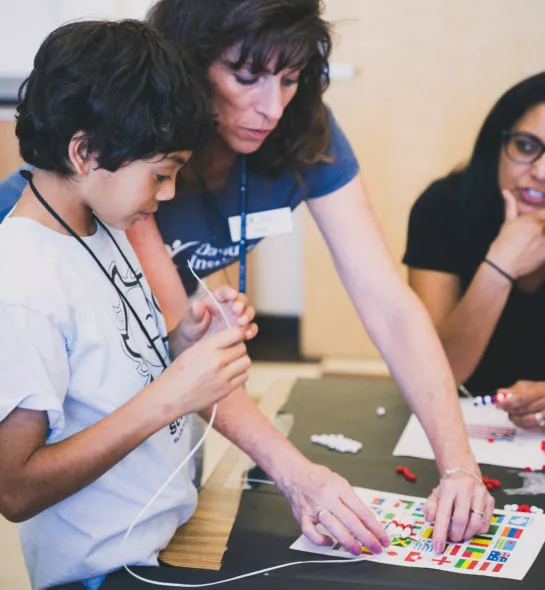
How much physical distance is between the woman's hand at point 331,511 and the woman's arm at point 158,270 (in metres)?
0.31

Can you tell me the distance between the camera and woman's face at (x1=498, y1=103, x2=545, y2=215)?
1.65 meters

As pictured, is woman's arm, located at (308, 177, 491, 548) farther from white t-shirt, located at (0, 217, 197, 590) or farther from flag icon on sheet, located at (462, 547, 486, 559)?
Result: white t-shirt, located at (0, 217, 197, 590)

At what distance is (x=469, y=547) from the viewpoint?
3.51 feet

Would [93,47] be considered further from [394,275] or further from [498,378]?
[498,378]

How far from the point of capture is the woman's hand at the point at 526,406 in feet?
4.67

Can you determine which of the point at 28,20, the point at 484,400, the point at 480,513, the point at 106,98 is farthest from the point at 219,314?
the point at 28,20

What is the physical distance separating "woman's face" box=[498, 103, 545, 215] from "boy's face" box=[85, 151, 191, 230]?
933mm

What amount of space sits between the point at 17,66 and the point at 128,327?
197 centimetres

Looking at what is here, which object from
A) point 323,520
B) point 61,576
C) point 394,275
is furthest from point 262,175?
point 61,576

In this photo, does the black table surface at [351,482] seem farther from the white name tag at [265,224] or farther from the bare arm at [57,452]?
the white name tag at [265,224]

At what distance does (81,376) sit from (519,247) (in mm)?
1062

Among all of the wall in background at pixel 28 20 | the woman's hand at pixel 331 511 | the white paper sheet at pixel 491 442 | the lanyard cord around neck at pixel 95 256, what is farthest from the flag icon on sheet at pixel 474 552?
the wall in background at pixel 28 20

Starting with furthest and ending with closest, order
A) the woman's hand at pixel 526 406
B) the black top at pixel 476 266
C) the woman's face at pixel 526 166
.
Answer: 1. the black top at pixel 476 266
2. the woman's face at pixel 526 166
3. the woman's hand at pixel 526 406

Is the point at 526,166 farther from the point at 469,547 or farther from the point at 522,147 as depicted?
the point at 469,547
